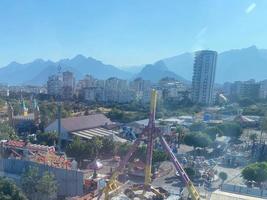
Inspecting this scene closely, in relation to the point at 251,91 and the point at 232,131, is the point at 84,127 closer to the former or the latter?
the point at 232,131

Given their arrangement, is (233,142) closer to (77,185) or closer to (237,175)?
(237,175)

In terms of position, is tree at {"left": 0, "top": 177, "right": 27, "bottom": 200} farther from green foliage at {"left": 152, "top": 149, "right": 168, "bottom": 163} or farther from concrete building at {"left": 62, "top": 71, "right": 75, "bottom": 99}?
concrete building at {"left": 62, "top": 71, "right": 75, "bottom": 99}

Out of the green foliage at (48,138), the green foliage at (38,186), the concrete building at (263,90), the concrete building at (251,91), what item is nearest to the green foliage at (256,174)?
the green foliage at (38,186)

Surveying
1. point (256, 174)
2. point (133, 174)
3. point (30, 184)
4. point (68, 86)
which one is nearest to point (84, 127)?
point (133, 174)

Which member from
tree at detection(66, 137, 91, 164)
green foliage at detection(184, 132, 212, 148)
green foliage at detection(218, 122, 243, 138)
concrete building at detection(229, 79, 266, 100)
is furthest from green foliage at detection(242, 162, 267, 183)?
concrete building at detection(229, 79, 266, 100)

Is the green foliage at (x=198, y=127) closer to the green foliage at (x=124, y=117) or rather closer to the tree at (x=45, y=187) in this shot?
the green foliage at (x=124, y=117)

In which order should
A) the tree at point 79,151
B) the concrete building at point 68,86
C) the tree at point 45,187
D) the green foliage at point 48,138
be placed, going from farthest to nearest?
the concrete building at point 68,86 < the green foliage at point 48,138 < the tree at point 79,151 < the tree at point 45,187
